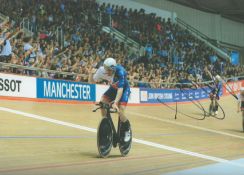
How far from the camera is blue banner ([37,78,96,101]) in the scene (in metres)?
14.6

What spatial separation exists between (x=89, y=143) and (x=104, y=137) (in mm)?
1869

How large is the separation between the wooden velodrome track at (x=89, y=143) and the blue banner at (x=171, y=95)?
3.12 meters

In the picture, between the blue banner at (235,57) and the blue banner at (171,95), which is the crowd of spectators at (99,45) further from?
the blue banner at (235,57)

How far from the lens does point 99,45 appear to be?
1964cm

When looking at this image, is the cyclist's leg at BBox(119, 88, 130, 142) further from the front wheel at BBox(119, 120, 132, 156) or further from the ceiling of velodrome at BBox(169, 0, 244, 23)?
the ceiling of velodrome at BBox(169, 0, 244, 23)

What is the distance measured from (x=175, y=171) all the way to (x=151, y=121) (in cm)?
822

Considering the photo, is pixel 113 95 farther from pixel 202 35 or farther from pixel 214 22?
pixel 214 22

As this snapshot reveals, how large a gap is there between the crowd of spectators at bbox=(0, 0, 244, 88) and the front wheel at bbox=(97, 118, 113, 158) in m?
6.78

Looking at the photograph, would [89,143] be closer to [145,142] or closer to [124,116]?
[145,142]

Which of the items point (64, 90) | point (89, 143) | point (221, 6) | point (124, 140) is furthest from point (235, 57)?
point (124, 140)

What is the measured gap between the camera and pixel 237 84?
2917 centimetres

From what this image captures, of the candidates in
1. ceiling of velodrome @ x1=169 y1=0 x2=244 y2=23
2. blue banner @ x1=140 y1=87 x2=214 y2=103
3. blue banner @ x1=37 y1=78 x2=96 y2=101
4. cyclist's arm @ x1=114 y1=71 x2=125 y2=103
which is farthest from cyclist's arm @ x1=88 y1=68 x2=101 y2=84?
ceiling of velodrome @ x1=169 y1=0 x2=244 y2=23

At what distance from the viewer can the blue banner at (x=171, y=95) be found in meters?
20.1

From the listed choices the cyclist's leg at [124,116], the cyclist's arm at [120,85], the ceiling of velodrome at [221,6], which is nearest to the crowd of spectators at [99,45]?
the ceiling of velodrome at [221,6]
